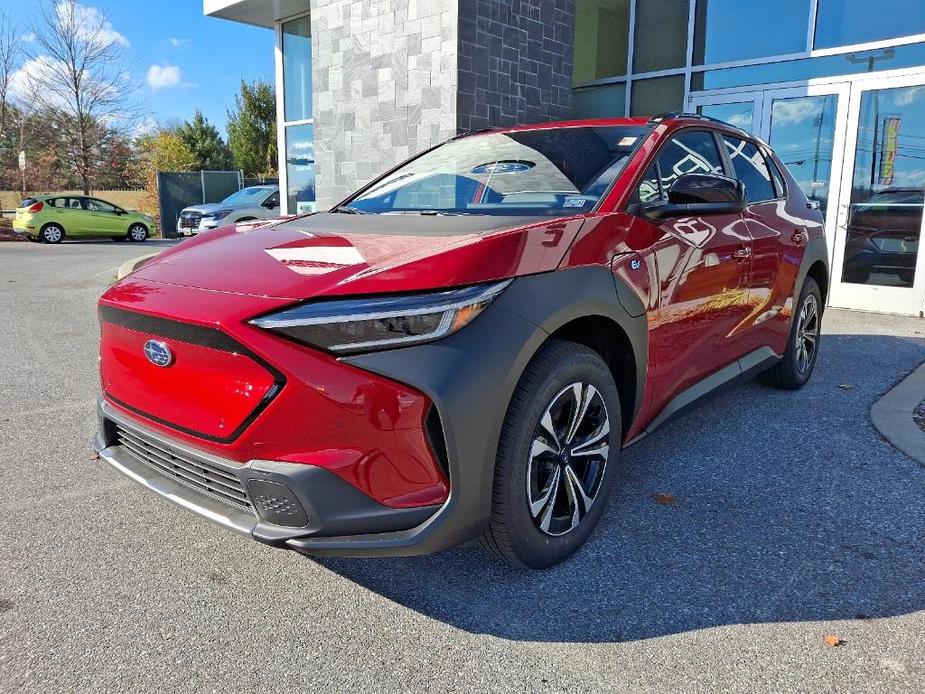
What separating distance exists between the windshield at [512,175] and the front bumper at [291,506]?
1.36 metres

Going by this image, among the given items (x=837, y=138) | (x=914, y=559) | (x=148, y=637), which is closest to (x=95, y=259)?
(x=837, y=138)

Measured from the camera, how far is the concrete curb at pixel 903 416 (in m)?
3.81

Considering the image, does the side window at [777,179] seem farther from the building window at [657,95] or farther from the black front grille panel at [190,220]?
the black front grille panel at [190,220]

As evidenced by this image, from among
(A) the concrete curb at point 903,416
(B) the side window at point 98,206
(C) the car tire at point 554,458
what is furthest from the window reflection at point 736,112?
(B) the side window at point 98,206

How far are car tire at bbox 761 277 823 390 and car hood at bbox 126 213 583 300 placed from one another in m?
2.65

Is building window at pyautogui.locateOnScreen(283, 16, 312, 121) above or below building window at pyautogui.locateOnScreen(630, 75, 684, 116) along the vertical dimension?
above

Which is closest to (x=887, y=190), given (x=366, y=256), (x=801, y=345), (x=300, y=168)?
(x=801, y=345)

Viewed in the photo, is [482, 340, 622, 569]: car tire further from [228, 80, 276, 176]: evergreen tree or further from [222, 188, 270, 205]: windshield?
[228, 80, 276, 176]: evergreen tree

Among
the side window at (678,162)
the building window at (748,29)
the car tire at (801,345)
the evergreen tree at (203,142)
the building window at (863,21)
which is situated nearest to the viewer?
the side window at (678,162)

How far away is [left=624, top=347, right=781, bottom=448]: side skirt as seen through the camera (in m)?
3.14

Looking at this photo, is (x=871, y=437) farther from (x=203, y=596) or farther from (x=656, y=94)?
(x=656, y=94)

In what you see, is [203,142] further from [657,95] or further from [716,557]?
[716,557]

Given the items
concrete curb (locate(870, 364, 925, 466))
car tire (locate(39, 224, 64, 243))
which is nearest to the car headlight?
concrete curb (locate(870, 364, 925, 466))

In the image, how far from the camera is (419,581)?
2551mm
